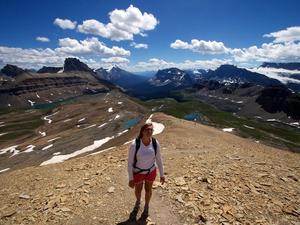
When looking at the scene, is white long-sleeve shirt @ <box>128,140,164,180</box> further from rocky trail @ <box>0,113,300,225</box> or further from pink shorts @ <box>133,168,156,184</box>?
rocky trail @ <box>0,113,300,225</box>

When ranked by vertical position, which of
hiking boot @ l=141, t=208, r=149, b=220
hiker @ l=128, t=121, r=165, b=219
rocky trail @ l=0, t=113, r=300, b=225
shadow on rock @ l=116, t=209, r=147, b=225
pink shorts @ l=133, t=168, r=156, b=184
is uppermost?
hiker @ l=128, t=121, r=165, b=219

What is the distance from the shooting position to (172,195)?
15.7 meters

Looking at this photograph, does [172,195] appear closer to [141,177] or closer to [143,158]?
[141,177]

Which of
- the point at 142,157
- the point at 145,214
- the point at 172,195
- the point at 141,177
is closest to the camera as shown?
the point at 142,157

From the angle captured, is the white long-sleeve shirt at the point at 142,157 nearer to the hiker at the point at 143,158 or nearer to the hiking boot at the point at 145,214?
the hiker at the point at 143,158

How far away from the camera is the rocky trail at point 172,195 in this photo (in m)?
13.7

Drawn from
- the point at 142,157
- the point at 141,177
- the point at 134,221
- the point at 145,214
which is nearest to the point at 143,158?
the point at 142,157

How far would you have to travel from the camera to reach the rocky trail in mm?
13656

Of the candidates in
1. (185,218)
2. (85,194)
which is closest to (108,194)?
(85,194)

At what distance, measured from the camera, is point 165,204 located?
14789 mm

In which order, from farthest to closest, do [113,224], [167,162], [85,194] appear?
[167,162] → [85,194] → [113,224]

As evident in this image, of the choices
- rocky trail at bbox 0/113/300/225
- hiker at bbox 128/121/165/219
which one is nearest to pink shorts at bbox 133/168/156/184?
hiker at bbox 128/121/165/219

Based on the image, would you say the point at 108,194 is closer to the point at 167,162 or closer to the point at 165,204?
the point at 165,204

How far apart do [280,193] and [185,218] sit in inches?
250
